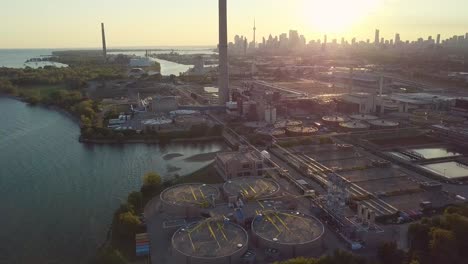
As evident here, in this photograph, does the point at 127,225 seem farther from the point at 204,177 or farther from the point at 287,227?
the point at 204,177

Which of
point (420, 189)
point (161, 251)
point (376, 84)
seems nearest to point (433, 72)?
point (376, 84)

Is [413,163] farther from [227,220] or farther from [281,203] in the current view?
A: [227,220]

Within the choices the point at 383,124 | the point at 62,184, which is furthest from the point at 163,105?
the point at 383,124

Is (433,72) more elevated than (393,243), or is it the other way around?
→ (433,72)

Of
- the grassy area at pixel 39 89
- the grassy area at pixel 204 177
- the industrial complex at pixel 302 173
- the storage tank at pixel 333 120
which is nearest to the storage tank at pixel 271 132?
the industrial complex at pixel 302 173

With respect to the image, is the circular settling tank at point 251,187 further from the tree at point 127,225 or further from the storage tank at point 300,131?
the storage tank at point 300,131

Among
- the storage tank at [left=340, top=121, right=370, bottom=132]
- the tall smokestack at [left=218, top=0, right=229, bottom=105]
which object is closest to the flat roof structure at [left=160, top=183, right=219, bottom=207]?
the storage tank at [left=340, top=121, right=370, bottom=132]

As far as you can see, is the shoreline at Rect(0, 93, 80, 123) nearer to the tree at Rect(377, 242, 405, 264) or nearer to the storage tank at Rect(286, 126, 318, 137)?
the storage tank at Rect(286, 126, 318, 137)
